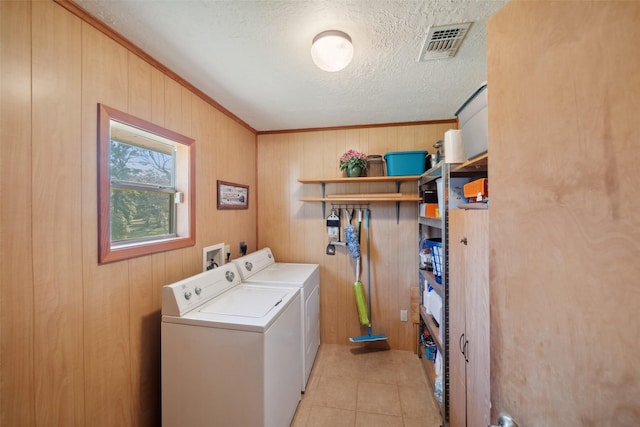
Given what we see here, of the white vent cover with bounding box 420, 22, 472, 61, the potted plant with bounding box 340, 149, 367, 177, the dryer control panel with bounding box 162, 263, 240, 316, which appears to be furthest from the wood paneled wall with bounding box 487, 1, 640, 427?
the potted plant with bounding box 340, 149, 367, 177

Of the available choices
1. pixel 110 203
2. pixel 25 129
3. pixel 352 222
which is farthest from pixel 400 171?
pixel 25 129

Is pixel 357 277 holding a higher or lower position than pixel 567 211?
lower

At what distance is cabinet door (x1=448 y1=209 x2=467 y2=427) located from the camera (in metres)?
1.30

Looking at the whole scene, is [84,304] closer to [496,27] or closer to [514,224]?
[514,224]

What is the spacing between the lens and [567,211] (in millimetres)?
524

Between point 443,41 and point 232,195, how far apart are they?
1995 mm

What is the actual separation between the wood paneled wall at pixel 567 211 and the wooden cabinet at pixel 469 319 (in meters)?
0.42

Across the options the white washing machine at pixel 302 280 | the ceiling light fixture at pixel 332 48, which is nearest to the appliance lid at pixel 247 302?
the white washing machine at pixel 302 280

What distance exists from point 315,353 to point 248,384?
1271 millimetres

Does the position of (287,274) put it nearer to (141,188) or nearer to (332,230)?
(332,230)

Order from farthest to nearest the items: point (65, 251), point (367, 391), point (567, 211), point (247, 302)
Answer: point (367, 391), point (247, 302), point (65, 251), point (567, 211)

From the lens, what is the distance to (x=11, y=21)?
848mm

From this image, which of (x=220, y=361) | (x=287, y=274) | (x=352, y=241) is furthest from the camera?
(x=352, y=241)

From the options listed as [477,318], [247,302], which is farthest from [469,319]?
[247,302]
